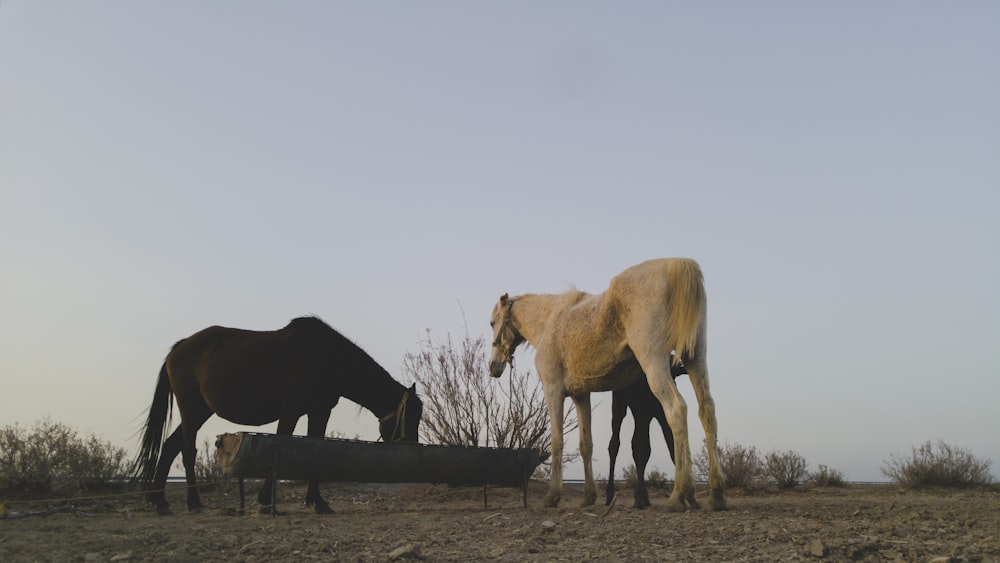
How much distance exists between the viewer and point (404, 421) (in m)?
8.97

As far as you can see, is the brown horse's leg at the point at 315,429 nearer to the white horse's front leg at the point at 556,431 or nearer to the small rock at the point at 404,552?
the white horse's front leg at the point at 556,431

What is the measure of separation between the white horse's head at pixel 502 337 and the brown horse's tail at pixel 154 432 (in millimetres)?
4509

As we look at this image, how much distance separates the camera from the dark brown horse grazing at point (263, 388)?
27.1 ft

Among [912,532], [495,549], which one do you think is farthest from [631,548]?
[912,532]

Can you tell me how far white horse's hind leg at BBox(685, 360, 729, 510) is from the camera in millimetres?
7094

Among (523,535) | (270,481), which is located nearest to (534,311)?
(270,481)

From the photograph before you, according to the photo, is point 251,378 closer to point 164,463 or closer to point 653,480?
point 164,463

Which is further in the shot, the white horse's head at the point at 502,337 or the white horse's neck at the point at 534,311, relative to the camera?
the white horse's head at the point at 502,337

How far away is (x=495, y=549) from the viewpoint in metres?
4.90

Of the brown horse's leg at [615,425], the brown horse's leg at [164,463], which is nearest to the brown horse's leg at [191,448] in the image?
the brown horse's leg at [164,463]

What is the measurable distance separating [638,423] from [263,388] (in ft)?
15.2

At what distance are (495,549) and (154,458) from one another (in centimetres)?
569

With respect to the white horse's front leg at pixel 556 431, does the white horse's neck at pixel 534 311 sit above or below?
above

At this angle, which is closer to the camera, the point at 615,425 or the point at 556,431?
the point at 556,431
